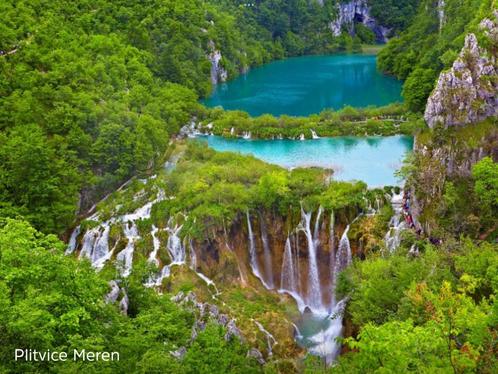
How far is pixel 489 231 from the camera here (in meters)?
21.1

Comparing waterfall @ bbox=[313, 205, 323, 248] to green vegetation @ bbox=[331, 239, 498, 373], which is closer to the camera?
green vegetation @ bbox=[331, 239, 498, 373]

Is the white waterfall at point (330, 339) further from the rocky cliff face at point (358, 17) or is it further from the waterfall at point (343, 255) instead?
the rocky cliff face at point (358, 17)

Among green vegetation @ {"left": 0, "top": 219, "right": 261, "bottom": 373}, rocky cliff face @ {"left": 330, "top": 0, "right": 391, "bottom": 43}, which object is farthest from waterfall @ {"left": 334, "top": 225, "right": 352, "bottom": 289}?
rocky cliff face @ {"left": 330, "top": 0, "right": 391, "bottom": 43}

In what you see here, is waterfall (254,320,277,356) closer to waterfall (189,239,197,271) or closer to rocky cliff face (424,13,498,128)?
waterfall (189,239,197,271)

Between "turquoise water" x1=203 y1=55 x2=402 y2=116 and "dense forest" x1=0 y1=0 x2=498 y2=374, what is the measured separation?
689 centimetres

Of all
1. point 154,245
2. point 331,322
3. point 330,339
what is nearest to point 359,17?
point 154,245

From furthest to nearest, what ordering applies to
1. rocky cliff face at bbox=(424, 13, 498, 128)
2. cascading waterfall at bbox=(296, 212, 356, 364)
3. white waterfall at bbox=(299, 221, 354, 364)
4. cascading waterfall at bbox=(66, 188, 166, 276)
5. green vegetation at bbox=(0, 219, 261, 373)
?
cascading waterfall at bbox=(66, 188, 166, 276), rocky cliff face at bbox=(424, 13, 498, 128), cascading waterfall at bbox=(296, 212, 356, 364), white waterfall at bbox=(299, 221, 354, 364), green vegetation at bbox=(0, 219, 261, 373)

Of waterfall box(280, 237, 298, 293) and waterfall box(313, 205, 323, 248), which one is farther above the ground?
waterfall box(313, 205, 323, 248)

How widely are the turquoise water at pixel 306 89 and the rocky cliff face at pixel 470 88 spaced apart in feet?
77.7

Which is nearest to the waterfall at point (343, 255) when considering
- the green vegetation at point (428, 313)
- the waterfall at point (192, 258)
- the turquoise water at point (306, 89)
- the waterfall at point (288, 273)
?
the waterfall at point (288, 273)

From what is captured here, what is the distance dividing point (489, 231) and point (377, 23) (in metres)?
95.7

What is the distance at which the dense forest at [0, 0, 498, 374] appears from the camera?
36.5 ft

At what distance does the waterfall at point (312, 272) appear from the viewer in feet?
80.6

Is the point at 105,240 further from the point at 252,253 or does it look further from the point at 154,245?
the point at 252,253
